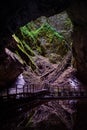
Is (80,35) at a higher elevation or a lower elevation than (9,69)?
Result: higher

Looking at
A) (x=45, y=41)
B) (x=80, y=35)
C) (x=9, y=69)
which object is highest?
(x=45, y=41)

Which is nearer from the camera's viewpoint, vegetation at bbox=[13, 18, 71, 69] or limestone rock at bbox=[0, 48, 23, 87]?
limestone rock at bbox=[0, 48, 23, 87]

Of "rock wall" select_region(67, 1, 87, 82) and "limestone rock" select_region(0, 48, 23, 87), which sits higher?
"rock wall" select_region(67, 1, 87, 82)

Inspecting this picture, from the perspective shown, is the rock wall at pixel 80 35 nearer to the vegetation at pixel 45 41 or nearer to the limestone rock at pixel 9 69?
the limestone rock at pixel 9 69

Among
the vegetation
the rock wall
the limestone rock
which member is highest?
the vegetation

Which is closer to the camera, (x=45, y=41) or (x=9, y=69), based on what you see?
(x=9, y=69)

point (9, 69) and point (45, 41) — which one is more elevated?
point (45, 41)

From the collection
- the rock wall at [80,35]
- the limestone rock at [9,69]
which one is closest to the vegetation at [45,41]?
the rock wall at [80,35]

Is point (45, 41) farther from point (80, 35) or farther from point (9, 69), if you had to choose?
point (9, 69)

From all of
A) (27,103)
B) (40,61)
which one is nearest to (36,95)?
(27,103)

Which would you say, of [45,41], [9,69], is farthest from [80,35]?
[45,41]

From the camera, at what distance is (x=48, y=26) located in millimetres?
31516

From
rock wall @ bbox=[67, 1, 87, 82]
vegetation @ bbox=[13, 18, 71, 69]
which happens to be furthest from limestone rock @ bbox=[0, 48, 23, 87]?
vegetation @ bbox=[13, 18, 71, 69]

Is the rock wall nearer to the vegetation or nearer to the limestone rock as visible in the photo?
the limestone rock
